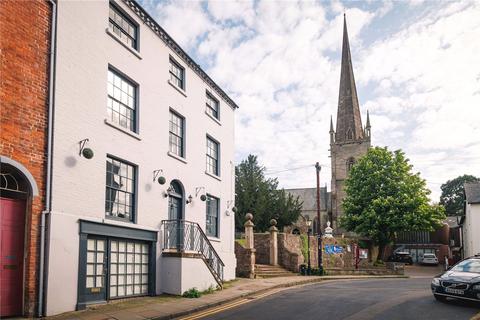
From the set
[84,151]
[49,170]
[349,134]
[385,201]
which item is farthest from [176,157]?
[349,134]

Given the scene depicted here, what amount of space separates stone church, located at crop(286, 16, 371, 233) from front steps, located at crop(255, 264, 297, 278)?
39.2 metres

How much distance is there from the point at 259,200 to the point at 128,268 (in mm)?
24453

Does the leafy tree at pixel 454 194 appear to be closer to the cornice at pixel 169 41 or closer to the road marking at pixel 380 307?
the cornice at pixel 169 41

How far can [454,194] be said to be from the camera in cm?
7519

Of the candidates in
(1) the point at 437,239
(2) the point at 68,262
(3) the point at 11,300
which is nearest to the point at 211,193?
(2) the point at 68,262

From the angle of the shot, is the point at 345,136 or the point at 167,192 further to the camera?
the point at 345,136

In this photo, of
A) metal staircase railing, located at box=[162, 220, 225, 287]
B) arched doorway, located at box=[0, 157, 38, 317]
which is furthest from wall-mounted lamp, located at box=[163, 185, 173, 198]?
arched doorway, located at box=[0, 157, 38, 317]

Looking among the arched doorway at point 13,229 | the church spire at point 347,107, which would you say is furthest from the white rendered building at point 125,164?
the church spire at point 347,107

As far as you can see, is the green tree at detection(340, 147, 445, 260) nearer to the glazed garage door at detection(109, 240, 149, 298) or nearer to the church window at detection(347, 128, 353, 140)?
the church window at detection(347, 128, 353, 140)

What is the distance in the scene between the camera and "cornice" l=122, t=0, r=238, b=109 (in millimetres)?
14327

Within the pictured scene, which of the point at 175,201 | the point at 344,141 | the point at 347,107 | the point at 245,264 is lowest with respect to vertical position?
the point at 245,264

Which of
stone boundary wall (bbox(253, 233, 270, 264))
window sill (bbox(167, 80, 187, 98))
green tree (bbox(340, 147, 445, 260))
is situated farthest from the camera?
green tree (bbox(340, 147, 445, 260))

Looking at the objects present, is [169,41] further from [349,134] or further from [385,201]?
[349,134]

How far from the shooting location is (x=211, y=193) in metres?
19.2
